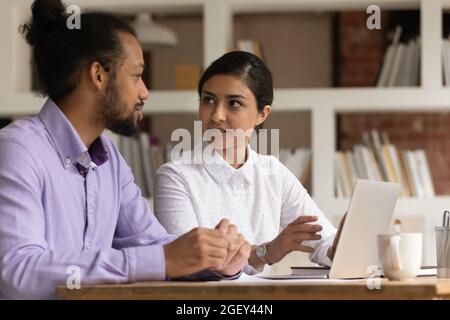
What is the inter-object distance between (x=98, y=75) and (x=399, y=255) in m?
0.68

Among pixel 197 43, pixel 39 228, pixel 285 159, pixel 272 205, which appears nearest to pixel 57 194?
pixel 39 228

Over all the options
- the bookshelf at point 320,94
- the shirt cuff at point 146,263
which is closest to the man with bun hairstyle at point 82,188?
the shirt cuff at point 146,263

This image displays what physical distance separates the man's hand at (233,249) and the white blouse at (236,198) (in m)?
0.58

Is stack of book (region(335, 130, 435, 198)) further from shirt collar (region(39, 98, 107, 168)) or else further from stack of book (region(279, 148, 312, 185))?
shirt collar (region(39, 98, 107, 168))

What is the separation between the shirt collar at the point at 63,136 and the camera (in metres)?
1.67

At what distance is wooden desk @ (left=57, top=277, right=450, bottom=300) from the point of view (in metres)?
1.35

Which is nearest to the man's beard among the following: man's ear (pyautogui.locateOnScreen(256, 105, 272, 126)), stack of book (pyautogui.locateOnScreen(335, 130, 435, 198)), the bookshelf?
man's ear (pyautogui.locateOnScreen(256, 105, 272, 126))

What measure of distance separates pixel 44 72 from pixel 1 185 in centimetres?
37

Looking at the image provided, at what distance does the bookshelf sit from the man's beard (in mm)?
1993

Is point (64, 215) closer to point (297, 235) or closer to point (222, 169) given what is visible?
point (297, 235)

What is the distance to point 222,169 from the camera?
2.50 meters

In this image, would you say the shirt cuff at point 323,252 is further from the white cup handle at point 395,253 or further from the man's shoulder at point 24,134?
the man's shoulder at point 24,134

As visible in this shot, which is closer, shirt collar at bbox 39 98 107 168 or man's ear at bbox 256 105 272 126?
shirt collar at bbox 39 98 107 168
